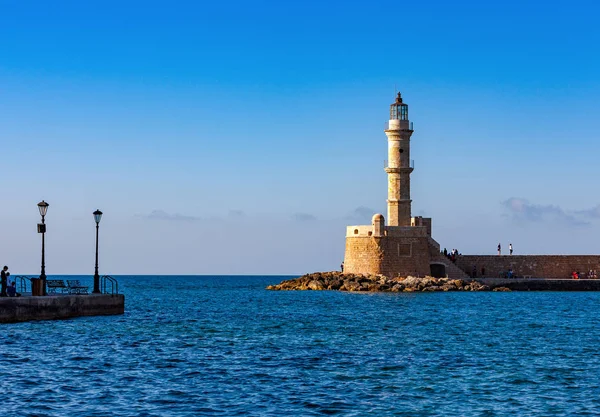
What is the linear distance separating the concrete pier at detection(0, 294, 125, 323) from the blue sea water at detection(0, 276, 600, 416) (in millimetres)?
320

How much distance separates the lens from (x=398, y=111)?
57.8 metres

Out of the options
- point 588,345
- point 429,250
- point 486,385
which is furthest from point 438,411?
point 429,250

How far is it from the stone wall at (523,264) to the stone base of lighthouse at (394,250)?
9.15 feet

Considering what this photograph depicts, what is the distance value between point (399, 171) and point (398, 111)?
4.21 metres

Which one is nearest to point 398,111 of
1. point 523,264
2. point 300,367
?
point 523,264

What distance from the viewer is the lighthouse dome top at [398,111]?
189 feet

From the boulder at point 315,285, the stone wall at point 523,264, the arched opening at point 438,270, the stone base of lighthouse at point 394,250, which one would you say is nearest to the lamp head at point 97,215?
the stone base of lighthouse at point 394,250

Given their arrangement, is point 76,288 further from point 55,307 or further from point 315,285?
point 315,285

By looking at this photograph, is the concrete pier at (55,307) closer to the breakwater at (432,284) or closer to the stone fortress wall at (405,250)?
the breakwater at (432,284)

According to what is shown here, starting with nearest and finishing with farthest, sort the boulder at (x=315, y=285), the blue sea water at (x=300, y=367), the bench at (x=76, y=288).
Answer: the blue sea water at (x=300, y=367) < the bench at (x=76, y=288) < the boulder at (x=315, y=285)

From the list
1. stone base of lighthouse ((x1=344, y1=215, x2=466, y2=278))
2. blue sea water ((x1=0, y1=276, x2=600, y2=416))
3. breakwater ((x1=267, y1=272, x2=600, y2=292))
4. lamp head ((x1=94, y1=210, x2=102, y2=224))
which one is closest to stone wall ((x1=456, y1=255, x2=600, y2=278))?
breakwater ((x1=267, y1=272, x2=600, y2=292))

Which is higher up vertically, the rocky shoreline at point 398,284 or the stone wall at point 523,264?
the stone wall at point 523,264

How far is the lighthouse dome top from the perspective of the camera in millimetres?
57656

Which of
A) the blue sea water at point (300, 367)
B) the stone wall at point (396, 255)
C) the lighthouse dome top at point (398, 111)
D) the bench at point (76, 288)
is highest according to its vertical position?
the lighthouse dome top at point (398, 111)
